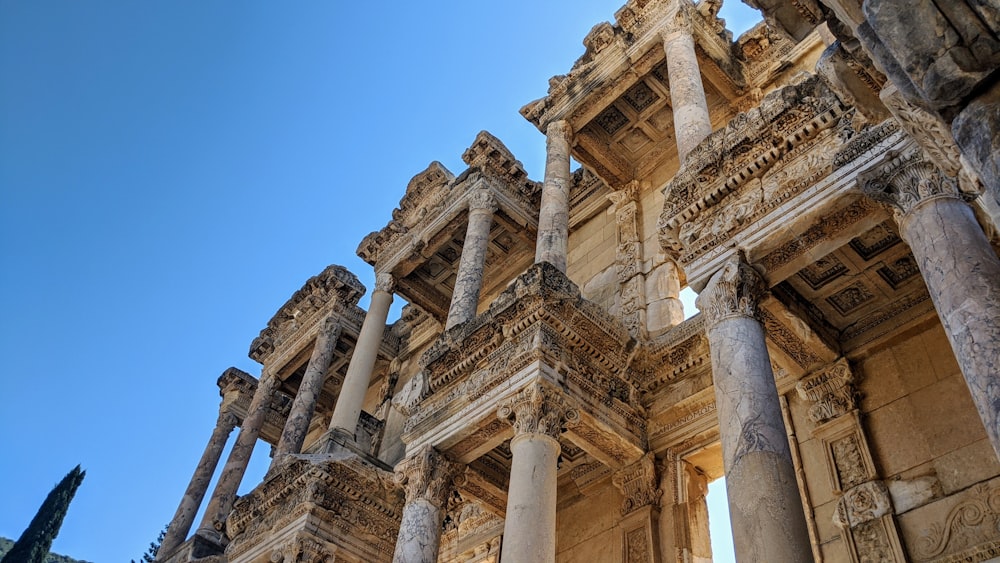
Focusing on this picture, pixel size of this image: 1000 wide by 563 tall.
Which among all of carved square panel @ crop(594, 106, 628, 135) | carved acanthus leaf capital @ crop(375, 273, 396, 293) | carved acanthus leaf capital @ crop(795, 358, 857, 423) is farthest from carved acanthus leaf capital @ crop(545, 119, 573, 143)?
carved acanthus leaf capital @ crop(795, 358, 857, 423)

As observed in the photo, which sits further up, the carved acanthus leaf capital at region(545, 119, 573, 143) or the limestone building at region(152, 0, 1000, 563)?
the carved acanthus leaf capital at region(545, 119, 573, 143)

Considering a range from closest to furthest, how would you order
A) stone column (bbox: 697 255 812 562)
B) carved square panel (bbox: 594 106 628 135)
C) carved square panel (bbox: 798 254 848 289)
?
1. stone column (bbox: 697 255 812 562)
2. carved square panel (bbox: 798 254 848 289)
3. carved square panel (bbox: 594 106 628 135)

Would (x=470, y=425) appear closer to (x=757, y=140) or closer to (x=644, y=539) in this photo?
(x=644, y=539)

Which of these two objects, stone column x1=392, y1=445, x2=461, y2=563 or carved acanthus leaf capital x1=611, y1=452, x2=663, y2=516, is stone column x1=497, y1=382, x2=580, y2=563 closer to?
stone column x1=392, y1=445, x2=461, y2=563

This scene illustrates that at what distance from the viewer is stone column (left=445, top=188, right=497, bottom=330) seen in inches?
548

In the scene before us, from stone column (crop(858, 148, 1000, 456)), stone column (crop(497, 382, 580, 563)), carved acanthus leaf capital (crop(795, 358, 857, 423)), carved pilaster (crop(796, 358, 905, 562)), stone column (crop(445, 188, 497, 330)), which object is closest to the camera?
stone column (crop(858, 148, 1000, 456))

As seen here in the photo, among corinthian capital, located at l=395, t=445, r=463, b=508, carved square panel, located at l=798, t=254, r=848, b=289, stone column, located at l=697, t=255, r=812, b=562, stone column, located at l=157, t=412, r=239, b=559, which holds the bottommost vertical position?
stone column, located at l=697, t=255, r=812, b=562

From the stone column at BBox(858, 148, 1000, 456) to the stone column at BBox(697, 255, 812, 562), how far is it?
1676 millimetres

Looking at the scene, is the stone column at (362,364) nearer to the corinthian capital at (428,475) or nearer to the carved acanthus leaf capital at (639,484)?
the corinthian capital at (428,475)

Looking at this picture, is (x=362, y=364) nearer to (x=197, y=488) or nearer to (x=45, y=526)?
(x=197, y=488)

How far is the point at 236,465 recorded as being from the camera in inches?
743

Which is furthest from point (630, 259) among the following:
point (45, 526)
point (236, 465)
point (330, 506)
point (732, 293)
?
point (45, 526)

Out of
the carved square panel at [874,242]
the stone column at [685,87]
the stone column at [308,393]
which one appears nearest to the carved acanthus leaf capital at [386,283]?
the stone column at [308,393]

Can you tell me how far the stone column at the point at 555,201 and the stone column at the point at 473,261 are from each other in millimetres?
1353
